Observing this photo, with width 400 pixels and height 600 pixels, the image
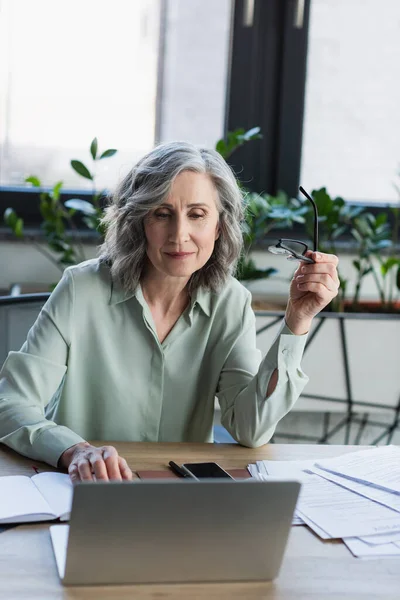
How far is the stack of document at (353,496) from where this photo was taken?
1159 mm

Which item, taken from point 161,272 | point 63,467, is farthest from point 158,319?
point 63,467

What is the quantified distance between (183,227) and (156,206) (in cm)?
7

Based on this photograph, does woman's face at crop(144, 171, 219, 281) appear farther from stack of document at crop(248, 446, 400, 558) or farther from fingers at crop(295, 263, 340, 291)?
stack of document at crop(248, 446, 400, 558)

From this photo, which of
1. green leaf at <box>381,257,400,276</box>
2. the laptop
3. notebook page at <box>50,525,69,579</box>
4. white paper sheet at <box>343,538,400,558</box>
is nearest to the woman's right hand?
A: notebook page at <box>50,525,69,579</box>

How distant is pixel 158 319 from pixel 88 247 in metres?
1.67

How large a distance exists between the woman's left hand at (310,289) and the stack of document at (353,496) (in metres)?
0.28

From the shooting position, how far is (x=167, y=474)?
4.45 ft

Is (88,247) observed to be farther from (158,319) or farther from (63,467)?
(63,467)

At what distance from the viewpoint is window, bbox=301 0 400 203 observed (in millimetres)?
3500

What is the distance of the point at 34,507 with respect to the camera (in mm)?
1175

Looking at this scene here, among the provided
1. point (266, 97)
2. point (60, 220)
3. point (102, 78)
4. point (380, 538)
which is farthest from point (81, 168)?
point (380, 538)

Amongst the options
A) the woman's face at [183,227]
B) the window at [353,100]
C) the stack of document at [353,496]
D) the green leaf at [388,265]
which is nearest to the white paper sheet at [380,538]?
the stack of document at [353,496]

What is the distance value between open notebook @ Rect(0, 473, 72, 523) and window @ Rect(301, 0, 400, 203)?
255cm

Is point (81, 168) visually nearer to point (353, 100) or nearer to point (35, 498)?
point (353, 100)
